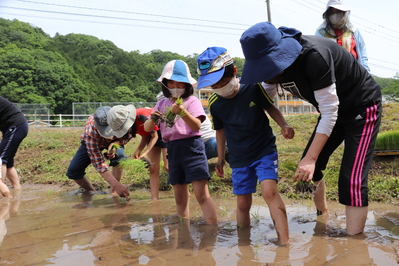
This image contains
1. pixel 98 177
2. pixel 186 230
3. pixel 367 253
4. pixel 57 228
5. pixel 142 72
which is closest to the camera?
pixel 367 253

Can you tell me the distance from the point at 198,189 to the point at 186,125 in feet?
2.12

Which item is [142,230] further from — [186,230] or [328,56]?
[328,56]

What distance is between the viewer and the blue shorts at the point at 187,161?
370cm

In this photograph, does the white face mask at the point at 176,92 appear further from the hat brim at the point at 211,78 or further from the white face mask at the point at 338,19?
the white face mask at the point at 338,19

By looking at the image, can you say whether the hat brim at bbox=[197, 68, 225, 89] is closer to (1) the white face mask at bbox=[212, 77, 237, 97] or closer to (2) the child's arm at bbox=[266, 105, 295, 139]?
(1) the white face mask at bbox=[212, 77, 237, 97]

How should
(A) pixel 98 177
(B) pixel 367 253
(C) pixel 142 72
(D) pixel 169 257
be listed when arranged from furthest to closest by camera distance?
1. (C) pixel 142 72
2. (A) pixel 98 177
3. (D) pixel 169 257
4. (B) pixel 367 253

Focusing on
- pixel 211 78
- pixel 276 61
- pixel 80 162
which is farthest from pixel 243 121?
pixel 80 162

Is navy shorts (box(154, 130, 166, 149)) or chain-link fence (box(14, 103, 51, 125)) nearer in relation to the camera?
navy shorts (box(154, 130, 166, 149))

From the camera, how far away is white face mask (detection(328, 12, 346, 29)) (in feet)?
12.7

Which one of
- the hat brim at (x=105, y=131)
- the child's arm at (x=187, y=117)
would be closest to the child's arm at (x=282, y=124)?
the child's arm at (x=187, y=117)

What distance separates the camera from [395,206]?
3977 mm

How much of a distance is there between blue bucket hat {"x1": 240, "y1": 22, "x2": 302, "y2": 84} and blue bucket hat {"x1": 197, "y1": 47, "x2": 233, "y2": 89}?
413 mm

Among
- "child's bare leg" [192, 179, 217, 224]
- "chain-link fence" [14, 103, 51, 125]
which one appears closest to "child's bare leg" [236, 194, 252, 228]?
"child's bare leg" [192, 179, 217, 224]

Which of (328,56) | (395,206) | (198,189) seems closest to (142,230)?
(198,189)
